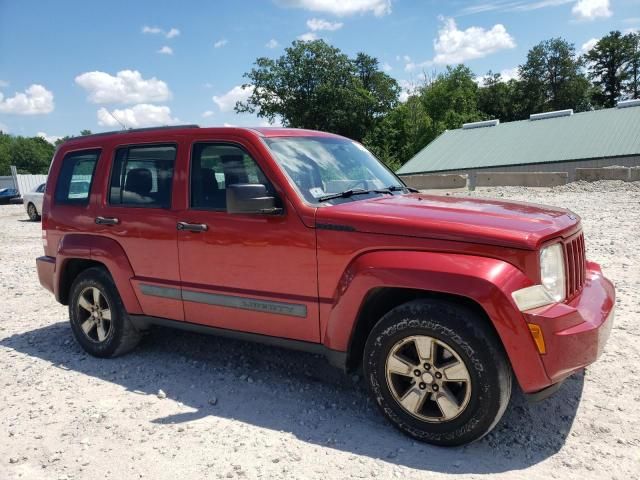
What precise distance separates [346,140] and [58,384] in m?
3.23

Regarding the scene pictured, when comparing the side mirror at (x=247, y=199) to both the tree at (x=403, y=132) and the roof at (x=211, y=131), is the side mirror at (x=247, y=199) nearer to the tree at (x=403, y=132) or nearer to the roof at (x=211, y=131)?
the roof at (x=211, y=131)

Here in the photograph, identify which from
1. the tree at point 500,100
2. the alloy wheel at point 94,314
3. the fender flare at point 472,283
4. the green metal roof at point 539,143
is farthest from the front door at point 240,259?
the tree at point 500,100

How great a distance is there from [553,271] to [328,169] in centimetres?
179

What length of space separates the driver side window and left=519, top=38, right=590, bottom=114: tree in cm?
7819

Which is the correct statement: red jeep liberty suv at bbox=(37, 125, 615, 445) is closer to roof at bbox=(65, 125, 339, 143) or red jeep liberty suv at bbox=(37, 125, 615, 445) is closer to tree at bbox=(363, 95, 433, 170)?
roof at bbox=(65, 125, 339, 143)

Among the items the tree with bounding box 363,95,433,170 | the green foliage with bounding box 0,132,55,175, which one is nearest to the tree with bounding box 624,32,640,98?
the tree with bounding box 363,95,433,170

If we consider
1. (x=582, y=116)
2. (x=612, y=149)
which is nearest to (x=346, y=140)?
(x=612, y=149)

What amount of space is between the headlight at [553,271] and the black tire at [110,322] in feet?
11.5

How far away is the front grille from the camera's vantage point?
3.15 m

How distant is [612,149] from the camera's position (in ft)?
114

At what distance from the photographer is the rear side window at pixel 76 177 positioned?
489 cm

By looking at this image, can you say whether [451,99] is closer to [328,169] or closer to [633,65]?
[633,65]

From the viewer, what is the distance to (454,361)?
119 inches

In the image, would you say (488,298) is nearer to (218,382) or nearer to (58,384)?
(218,382)
